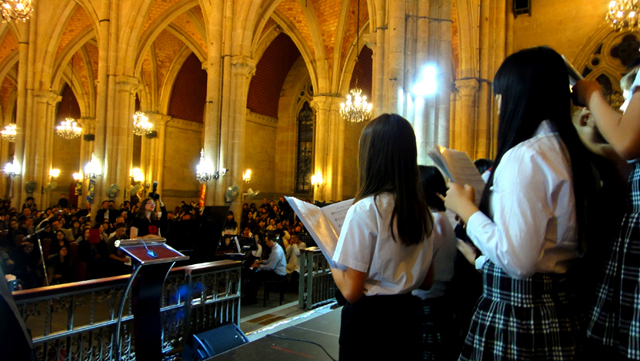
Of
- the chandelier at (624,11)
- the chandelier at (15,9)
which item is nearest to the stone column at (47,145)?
the chandelier at (15,9)

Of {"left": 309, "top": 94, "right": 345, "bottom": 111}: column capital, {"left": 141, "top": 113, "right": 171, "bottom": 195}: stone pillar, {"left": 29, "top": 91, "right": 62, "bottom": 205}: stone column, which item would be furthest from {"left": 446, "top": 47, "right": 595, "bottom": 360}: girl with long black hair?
{"left": 141, "top": 113, "right": 171, "bottom": 195}: stone pillar

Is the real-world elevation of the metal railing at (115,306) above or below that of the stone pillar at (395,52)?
below

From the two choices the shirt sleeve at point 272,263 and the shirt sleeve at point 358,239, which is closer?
the shirt sleeve at point 358,239

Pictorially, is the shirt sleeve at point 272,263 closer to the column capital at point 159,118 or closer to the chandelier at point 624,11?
the chandelier at point 624,11

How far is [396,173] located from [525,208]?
0.54 metres

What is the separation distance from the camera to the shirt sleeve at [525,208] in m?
1.25

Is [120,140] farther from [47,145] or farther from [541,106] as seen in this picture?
[541,106]

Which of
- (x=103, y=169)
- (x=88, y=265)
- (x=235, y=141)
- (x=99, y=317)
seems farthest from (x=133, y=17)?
(x=99, y=317)

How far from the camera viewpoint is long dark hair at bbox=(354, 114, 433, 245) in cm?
166

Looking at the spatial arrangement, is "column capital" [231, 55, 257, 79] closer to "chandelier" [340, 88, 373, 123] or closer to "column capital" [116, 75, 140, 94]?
"chandelier" [340, 88, 373, 123]

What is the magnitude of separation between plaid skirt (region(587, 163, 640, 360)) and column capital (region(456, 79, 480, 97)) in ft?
46.6

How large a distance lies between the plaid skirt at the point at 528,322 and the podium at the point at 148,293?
9.06ft

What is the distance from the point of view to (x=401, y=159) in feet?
5.59

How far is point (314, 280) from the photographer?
6.90 metres
